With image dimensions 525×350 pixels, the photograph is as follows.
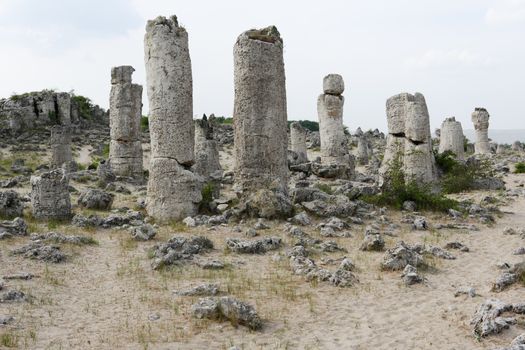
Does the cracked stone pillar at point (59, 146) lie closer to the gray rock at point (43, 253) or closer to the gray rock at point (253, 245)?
the gray rock at point (43, 253)

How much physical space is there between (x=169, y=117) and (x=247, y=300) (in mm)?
6031

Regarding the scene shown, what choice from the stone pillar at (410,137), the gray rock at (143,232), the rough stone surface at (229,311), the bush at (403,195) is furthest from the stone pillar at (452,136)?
the rough stone surface at (229,311)

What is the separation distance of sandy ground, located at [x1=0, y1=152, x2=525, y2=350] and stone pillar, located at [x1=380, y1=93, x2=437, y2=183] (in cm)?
579

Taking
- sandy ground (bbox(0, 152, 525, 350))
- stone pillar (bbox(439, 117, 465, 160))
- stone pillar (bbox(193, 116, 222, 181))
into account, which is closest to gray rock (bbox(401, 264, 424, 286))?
sandy ground (bbox(0, 152, 525, 350))

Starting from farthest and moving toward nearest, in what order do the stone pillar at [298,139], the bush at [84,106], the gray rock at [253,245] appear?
the bush at [84,106], the stone pillar at [298,139], the gray rock at [253,245]

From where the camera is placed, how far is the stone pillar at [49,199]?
1162 cm

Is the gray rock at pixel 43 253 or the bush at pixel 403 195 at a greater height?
the bush at pixel 403 195

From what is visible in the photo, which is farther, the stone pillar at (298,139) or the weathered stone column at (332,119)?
the stone pillar at (298,139)

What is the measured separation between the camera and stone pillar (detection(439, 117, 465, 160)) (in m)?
24.0

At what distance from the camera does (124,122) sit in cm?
1933

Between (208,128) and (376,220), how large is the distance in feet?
33.9

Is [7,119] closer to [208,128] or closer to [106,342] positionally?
[208,128]

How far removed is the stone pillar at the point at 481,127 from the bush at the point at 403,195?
18348 mm

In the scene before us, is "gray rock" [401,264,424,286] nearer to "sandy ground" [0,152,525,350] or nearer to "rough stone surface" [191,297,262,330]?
"sandy ground" [0,152,525,350]
